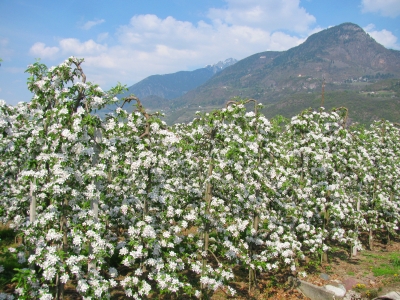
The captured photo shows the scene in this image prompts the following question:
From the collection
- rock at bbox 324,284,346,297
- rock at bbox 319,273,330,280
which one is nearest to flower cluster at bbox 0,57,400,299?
rock at bbox 324,284,346,297

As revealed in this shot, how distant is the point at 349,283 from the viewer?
16781mm

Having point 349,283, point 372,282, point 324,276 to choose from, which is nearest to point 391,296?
point 349,283

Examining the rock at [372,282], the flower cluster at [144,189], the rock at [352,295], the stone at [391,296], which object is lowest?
the rock at [372,282]

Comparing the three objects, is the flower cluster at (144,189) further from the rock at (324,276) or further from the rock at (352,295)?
the rock at (352,295)

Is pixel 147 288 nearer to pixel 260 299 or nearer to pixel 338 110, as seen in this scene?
pixel 260 299

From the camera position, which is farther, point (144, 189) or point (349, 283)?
point (349, 283)

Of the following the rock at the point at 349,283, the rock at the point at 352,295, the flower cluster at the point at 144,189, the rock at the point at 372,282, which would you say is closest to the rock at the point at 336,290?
the rock at the point at 352,295

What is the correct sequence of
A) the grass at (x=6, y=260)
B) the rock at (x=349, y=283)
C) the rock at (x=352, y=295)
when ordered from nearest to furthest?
1. the grass at (x=6, y=260)
2. the rock at (x=352, y=295)
3. the rock at (x=349, y=283)

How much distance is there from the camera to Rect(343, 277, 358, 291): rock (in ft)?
53.7

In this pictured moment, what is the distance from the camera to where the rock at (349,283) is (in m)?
16.4

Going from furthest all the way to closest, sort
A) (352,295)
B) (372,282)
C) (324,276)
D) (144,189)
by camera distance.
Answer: (324,276)
(372,282)
(352,295)
(144,189)

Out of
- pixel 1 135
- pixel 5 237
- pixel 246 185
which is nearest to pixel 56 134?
pixel 1 135

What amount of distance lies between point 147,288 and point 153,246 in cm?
135

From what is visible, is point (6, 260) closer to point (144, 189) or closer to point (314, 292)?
point (144, 189)
